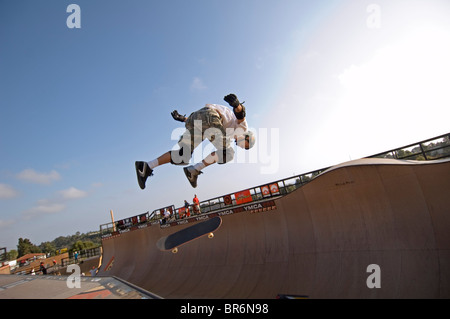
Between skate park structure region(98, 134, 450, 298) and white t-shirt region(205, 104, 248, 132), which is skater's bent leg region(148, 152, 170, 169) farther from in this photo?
skate park structure region(98, 134, 450, 298)

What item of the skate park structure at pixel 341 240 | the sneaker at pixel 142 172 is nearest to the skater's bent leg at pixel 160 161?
the sneaker at pixel 142 172

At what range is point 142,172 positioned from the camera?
15.0 ft

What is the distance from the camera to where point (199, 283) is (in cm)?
827

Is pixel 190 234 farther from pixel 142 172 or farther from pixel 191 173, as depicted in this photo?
pixel 142 172

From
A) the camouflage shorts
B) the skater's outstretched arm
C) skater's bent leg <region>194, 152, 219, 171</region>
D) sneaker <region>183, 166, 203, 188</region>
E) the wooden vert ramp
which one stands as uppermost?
the skater's outstretched arm

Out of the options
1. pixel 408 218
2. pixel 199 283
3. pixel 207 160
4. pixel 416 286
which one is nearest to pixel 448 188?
pixel 408 218

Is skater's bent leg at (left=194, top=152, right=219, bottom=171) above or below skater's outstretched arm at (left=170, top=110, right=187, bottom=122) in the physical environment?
below

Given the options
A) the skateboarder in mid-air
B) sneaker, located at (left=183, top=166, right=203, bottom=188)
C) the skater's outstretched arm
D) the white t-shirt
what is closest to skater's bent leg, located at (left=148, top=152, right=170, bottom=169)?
the skateboarder in mid-air

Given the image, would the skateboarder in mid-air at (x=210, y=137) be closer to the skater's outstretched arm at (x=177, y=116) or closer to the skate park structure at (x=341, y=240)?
the skater's outstretched arm at (x=177, y=116)

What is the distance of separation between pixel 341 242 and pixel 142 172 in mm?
5425

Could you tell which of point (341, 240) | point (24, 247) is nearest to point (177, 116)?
point (341, 240)

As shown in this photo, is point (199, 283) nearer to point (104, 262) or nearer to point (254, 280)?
point (254, 280)

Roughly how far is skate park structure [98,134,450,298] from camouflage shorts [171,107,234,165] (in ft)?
10.2

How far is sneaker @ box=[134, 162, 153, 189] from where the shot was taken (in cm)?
459
